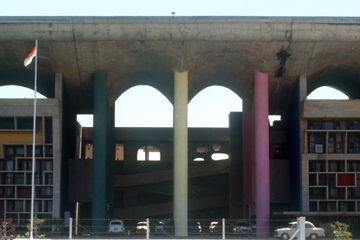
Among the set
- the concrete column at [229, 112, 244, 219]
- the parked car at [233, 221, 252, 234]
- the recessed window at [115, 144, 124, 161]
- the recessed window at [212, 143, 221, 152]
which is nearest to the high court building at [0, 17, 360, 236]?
the parked car at [233, 221, 252, 234]

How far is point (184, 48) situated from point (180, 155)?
7.36m

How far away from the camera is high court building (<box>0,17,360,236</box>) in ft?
125

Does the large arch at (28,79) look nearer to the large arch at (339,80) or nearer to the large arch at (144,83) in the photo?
the large arch at (144,83)

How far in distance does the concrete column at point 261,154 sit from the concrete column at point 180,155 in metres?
5.21

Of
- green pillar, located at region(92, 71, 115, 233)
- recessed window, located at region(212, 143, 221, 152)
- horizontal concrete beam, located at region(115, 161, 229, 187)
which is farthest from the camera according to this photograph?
recessed window, located at region(212, 143, 221, 152)

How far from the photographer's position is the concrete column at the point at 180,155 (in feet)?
126

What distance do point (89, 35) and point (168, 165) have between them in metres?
24.6

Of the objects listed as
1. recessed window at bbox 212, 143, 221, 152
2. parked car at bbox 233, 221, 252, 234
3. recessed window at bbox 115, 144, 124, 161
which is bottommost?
parked car at bbox 233, 221, 252, 234

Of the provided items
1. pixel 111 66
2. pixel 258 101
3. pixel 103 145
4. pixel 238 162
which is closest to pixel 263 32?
pixel 258 101

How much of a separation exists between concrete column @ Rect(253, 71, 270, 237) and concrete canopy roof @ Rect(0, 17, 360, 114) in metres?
1.41

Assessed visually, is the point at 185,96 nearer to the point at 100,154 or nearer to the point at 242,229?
the point at 100,154

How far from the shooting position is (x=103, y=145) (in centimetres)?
4131

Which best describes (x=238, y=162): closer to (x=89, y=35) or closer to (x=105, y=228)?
(x=105, y=228)

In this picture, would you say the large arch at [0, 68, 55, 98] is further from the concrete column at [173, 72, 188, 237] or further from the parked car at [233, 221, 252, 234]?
the parked car at [233, 221, 252, 234]
